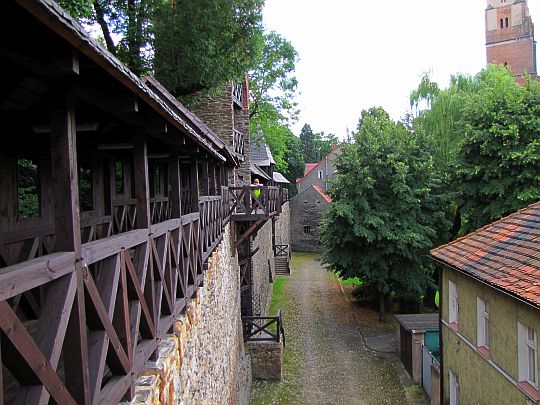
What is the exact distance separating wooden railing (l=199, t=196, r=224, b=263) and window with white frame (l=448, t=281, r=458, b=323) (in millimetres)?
5971

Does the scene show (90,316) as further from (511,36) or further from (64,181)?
(511,36)

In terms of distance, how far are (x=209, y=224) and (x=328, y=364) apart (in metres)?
10.3

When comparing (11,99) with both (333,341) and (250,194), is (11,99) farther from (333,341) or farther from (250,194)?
(333,341)

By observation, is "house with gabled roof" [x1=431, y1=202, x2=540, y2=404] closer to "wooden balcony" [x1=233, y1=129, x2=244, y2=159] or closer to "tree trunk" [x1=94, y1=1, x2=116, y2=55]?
"wooden balcony" [x1=233, y1=129, x2=244, y2=159]

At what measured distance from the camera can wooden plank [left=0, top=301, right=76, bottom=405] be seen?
1.92m

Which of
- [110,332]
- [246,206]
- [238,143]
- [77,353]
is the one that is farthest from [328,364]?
[77,353]

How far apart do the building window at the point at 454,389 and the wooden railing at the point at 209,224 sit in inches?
268

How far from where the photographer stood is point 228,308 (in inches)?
444

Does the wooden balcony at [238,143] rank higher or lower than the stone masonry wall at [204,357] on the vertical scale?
higher

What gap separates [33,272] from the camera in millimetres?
2119

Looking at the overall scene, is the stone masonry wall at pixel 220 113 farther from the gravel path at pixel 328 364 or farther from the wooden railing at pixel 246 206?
the gravel path at pixel 328 364

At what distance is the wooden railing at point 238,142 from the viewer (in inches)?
662

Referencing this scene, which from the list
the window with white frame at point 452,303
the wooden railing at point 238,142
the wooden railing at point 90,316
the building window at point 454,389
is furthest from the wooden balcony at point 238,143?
the wooden railing at point 90,316

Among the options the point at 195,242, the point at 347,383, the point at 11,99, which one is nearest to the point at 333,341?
the point at 347,383
